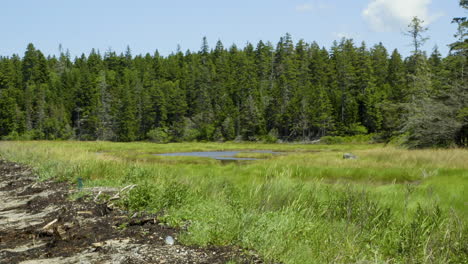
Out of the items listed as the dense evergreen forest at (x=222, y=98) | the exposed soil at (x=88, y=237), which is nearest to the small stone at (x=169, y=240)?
the exposed soil at (x=88, y=237)

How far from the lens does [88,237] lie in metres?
6.96

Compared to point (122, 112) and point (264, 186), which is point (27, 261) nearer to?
point (264, 186)

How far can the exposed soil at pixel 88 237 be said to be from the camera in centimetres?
583

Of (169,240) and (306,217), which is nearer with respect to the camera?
(169,240)

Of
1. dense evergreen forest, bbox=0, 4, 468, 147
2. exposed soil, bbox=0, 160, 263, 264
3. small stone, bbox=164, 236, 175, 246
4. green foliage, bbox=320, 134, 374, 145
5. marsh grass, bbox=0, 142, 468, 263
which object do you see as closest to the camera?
exposed soil, bbox=0, 160, 263, 264

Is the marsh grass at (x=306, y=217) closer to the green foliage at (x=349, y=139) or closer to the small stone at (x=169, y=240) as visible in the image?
the small stone at (x=169, y=240)

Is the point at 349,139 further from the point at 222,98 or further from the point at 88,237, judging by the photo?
the point at 88,237

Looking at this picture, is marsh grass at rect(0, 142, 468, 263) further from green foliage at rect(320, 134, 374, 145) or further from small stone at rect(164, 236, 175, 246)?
green foliage at rect(320, 134, 374, 145)

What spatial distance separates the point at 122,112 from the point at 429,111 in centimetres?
7542

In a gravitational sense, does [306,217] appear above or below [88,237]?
below

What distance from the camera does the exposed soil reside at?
5.83 m

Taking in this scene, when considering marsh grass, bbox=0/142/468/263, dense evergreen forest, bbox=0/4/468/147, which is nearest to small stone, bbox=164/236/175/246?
marsh grass, bbox=0/142/468/263

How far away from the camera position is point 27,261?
242 inches

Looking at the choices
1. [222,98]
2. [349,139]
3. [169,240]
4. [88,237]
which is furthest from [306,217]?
[222,98]
